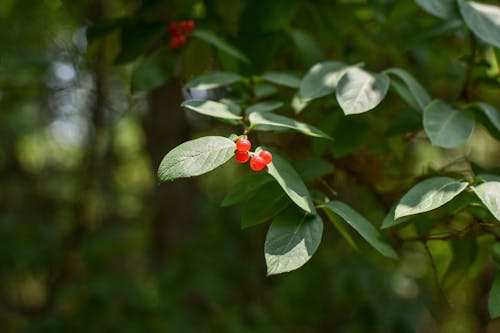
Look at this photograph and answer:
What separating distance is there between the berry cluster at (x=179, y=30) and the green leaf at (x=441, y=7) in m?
0.55

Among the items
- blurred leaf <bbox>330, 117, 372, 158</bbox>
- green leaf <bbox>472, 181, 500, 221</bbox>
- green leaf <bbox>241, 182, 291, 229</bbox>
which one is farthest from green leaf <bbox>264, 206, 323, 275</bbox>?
blurred leaf <bbox>330, 117, 372, 158</bbox>

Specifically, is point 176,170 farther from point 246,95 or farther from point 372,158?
point 372,158

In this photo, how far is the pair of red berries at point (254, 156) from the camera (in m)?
0.83

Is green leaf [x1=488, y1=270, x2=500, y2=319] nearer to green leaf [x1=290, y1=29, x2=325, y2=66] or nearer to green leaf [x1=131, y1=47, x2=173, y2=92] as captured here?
green leaf [x1=290, y1=29, x2=325, y2=66]

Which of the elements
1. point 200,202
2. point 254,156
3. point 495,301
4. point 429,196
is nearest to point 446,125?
point 429,196

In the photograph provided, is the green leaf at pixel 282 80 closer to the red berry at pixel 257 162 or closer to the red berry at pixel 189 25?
the red berry at pixel 189 25

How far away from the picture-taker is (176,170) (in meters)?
0.81

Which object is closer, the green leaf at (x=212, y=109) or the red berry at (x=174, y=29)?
the green leaf at (x=212, y=109)

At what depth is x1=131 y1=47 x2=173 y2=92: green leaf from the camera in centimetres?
126

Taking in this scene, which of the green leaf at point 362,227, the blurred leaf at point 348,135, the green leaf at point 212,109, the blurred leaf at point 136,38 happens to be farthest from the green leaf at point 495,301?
the blurred leaf at point 136,38

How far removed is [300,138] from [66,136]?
4.87m

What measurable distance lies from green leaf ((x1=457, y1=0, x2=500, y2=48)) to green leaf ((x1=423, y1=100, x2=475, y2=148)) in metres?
0.17

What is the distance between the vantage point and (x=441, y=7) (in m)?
1.21

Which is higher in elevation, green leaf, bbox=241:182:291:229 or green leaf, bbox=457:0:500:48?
green leaf, bbox=457:0:500:48
